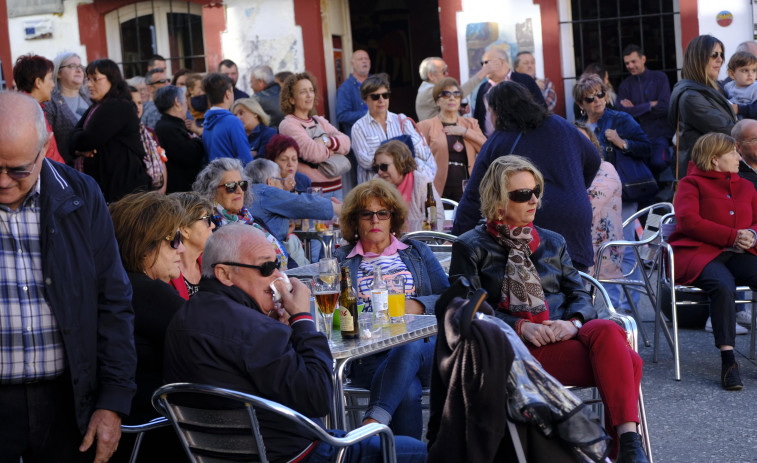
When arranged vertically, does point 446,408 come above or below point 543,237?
below

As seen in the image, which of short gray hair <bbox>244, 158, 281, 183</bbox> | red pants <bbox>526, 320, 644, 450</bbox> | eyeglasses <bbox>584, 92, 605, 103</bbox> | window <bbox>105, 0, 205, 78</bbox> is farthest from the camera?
window <bbox>105, 0, 205, 78</bbox>

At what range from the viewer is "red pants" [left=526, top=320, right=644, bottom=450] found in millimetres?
4000

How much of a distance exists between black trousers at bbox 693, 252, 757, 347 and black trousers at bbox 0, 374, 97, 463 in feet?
13.3

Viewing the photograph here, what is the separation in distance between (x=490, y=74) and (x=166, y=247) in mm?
6775

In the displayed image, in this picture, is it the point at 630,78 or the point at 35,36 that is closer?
the point at 630,78

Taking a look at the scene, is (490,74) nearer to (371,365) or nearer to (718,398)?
Answer: (718,398)

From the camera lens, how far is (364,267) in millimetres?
4879

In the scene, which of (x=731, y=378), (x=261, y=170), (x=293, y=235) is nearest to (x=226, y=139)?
(x=261, y=170)

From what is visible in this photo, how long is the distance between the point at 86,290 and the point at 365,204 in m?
2.13

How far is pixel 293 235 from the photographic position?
23.3 feet

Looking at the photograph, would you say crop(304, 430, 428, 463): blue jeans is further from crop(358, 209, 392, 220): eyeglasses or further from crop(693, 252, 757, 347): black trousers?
crop(693, 252, 757, 347): black trousers

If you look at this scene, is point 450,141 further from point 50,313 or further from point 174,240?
point 50,313

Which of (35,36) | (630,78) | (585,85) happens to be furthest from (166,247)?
(35,36)

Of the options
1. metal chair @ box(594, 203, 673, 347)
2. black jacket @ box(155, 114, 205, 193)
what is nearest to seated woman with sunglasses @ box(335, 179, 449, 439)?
metal chair @ box(594, 203, 673, 347)
